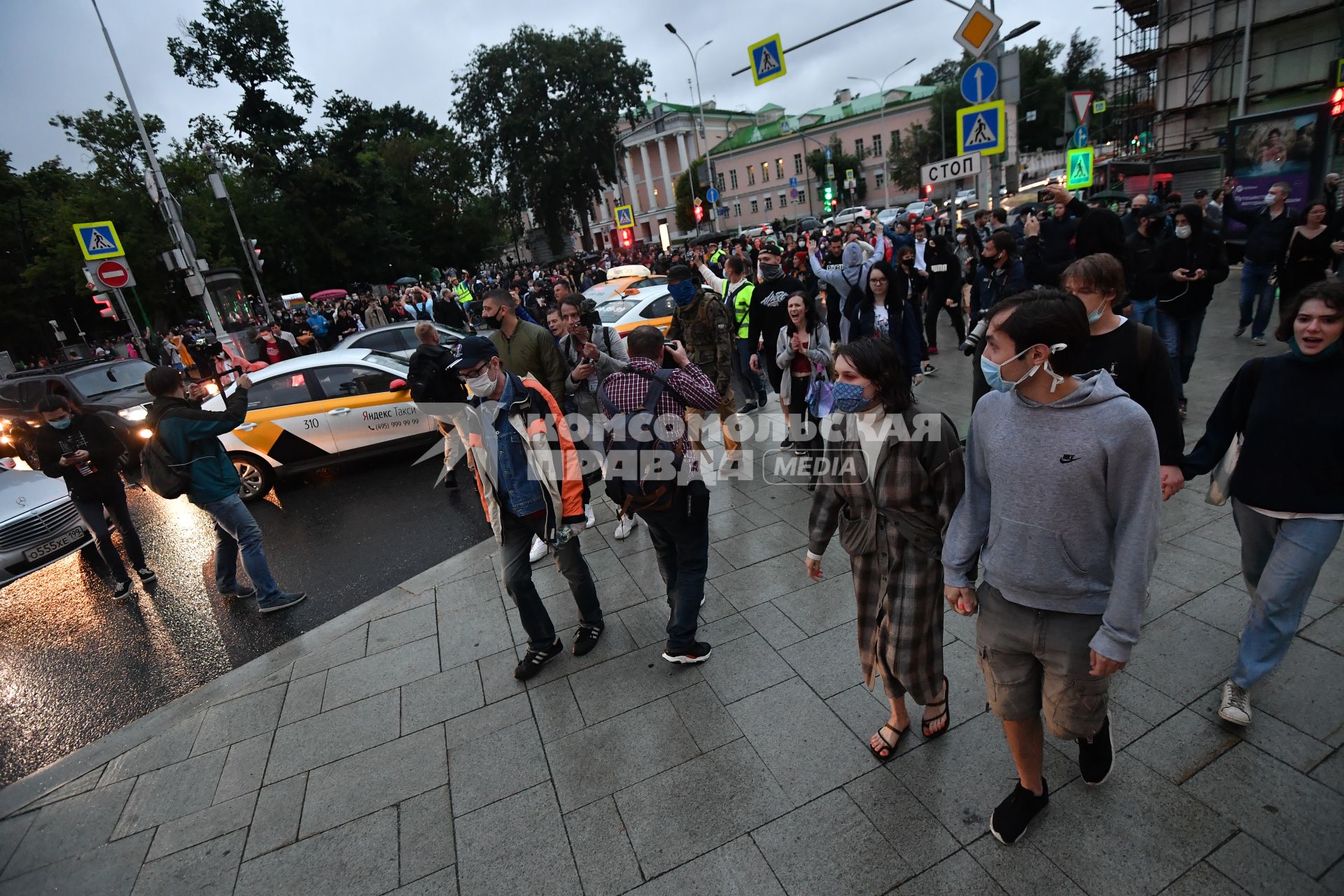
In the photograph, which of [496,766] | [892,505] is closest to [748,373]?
[892,505]

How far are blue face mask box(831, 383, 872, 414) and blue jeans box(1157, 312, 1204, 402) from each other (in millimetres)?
5361

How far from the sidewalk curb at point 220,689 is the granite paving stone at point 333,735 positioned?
0.84 m

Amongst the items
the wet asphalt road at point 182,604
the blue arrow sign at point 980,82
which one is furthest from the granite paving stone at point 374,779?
the blue arrow sign at point 980,82

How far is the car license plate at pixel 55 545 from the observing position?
20.4 feet

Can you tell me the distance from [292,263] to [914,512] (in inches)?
1966

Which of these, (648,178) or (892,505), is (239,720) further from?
(648,178)

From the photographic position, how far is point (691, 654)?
376 cm

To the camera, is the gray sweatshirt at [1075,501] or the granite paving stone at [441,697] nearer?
the gray sweatshirt at [1075,501]

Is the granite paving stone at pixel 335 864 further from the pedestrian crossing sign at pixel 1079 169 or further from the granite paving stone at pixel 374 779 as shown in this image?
the pedestrian crossing sign at pixel 1079 169

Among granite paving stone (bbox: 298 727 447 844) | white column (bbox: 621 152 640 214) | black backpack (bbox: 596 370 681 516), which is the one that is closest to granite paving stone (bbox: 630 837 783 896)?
granite paving stone (bbox: 298 727 447 844)

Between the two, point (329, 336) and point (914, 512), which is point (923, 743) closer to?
point (914, 512)

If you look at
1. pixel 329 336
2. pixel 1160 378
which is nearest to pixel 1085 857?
pixel 1160 378

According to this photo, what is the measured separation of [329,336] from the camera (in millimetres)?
20750

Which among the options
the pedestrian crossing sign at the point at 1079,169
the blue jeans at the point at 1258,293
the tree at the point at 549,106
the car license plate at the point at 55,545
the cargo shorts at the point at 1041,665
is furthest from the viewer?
the tree at the point at 549,106
